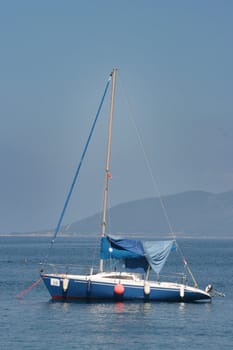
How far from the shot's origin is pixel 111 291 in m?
66.5

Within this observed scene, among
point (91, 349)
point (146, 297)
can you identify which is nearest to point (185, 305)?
point (146, 297)

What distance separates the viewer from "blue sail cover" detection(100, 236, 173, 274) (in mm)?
68688

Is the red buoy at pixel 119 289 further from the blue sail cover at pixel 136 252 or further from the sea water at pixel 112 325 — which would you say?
the blue sail cover at pixel 136 252

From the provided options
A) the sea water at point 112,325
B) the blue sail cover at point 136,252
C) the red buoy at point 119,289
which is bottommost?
the sea water at point 112,325

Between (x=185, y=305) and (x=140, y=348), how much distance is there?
16.5 m

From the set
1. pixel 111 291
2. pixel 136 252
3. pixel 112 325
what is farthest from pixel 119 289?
pixel 112 325

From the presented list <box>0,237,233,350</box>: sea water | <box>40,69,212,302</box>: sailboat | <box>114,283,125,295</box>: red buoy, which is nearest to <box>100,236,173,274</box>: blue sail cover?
<box>40,69,212,302</box>: sailboat

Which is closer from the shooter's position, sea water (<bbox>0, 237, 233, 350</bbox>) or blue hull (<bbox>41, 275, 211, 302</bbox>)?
sea water (<bbox>0, 237, 233, 350</bbox>)

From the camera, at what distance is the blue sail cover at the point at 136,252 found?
68688mm

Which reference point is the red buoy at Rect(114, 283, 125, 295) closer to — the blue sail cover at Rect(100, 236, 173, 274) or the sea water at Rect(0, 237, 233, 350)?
the sea water at Rect(0, 237, 233, 350)

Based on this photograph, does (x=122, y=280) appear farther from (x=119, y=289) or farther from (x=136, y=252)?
(x=136, y=252)

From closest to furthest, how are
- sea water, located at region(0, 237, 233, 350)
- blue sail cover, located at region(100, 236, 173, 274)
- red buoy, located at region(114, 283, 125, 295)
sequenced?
1. sea water, located at region(0, 237, 233, 350)
2. red buoy, located at region(114, 283, 125, 295)
3. blue sail cover, located at region(100, 236, 173, 274)

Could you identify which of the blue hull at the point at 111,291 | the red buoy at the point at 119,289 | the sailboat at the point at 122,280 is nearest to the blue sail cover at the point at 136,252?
the sailboat at the point at 122,280

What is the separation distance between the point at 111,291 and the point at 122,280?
3.56 feet
